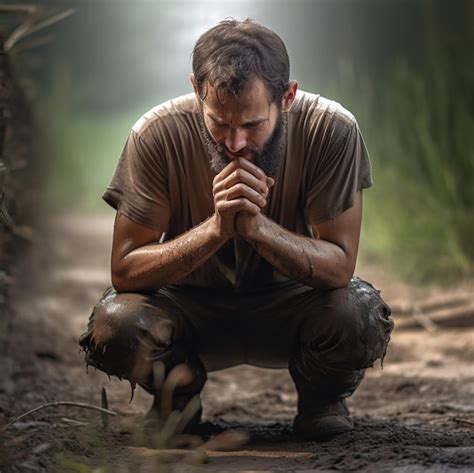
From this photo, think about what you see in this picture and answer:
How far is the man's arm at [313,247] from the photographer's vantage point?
316 centimetres

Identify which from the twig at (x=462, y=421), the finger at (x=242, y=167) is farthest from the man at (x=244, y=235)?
the twig at (x=462, y=421)

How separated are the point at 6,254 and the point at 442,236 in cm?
324

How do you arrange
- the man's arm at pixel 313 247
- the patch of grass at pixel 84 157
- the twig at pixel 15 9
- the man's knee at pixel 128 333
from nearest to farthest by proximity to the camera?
the man's arm at pixel 313 247 < the man's knee at pixel 128 333 < the twig at pixel 15 9 < the patch of grass at pixel 84 157

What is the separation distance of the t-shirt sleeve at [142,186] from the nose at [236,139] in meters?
0.36

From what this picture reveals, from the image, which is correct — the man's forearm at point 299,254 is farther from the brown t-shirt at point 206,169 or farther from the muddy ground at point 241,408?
the muddy ground at point 241,408

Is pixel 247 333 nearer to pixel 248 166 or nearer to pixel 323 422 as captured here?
pixel 323 422

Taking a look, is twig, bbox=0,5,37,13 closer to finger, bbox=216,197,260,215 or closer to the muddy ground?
finger, bbox=216,197,260,215

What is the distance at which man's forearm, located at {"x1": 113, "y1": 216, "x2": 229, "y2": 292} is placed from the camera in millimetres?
3184

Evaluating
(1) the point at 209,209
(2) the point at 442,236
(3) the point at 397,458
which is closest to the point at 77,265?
(2) the point at 442,236

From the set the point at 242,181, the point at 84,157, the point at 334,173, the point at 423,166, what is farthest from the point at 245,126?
the point at 84,157

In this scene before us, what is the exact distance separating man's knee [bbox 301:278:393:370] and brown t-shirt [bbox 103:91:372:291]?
280 mm

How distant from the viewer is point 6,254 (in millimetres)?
4688

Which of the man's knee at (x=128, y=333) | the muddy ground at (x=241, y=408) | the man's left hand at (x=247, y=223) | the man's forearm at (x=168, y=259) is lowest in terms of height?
the muddy ground at (x=241, y=408)

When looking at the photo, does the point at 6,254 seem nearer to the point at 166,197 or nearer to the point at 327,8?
the point at 166,197
